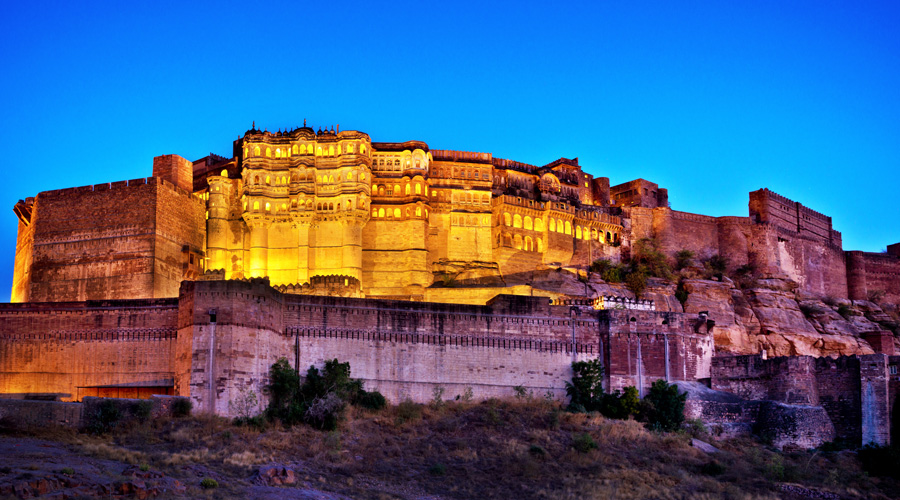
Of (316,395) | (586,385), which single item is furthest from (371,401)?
(586,385)

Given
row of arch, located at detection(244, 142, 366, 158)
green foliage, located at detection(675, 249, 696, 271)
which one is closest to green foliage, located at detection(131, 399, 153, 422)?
row of arch, located at detection(244, 142, 366, 158)

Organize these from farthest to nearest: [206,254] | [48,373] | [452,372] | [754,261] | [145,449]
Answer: [754,261] < [206,254] < [452,372] < [48,373] < [145,449]

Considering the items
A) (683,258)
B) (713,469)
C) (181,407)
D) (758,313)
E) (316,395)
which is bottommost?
(713,469)

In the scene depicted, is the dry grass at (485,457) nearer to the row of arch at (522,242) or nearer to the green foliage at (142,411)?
the green foliage at (142,411)

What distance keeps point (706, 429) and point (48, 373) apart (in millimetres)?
33280

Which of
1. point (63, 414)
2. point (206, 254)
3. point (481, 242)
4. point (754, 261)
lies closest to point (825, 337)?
point (754, 261)

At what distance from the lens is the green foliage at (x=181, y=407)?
4578cm

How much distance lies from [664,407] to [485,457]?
12.8 m

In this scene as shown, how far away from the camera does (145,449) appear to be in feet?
135

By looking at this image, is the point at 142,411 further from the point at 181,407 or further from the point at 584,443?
the point at 584,443

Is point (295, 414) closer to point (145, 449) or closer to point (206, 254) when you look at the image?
point (145, 449)

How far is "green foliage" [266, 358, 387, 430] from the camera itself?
4841 centimetres

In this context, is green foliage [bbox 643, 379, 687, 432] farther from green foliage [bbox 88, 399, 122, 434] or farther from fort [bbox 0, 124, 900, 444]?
green foliage [bbox 88, 399, 122, 434]

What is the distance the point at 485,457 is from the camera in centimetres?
4666
